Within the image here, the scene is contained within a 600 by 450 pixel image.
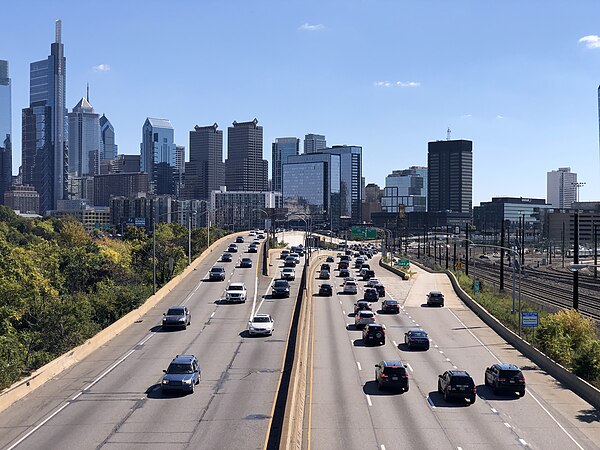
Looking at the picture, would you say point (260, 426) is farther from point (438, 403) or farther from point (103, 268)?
point (103, 268)

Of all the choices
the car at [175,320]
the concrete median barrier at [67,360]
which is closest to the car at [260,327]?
the car at [175,320]

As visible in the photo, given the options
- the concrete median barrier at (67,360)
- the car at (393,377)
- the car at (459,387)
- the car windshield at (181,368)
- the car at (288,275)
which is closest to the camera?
the concrete median barrier at (67,360)

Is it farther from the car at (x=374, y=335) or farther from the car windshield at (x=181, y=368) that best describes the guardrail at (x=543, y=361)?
the car windshield at (x=181, y=368)

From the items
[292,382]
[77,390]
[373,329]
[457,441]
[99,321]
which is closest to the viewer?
[457,441]

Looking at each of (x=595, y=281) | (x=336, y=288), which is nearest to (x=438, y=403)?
(x=336, y=288)

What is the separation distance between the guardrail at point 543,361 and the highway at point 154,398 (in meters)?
13.5

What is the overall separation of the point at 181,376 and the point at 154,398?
1.41 meters

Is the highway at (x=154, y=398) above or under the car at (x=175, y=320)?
under

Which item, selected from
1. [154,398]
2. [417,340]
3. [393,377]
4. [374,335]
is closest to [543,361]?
[417,340]

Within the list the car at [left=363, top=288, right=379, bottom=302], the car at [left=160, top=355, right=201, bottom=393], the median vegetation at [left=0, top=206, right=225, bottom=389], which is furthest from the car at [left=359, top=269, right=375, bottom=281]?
the car at [left=160, top=355, right=201, bottom=393]

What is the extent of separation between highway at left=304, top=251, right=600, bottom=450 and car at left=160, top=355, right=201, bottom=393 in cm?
495

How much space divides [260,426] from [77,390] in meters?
10.2

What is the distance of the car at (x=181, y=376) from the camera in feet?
99.6

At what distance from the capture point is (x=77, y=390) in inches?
1249
